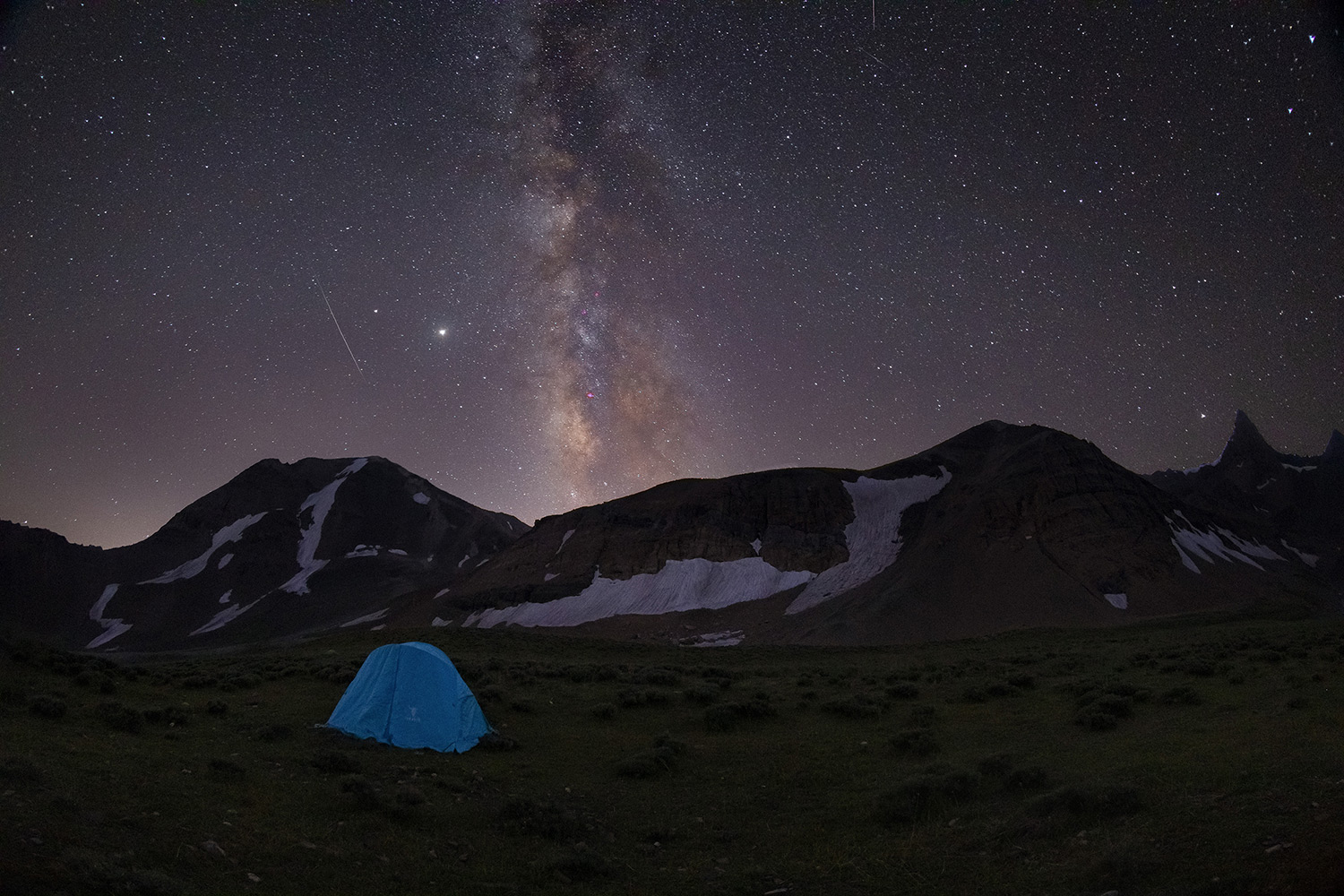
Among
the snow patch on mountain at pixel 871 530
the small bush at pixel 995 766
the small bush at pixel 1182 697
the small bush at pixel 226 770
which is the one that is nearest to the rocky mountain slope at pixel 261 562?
the snow patch on mountain at pixel 871 530

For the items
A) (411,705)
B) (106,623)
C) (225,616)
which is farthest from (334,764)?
(106,623)

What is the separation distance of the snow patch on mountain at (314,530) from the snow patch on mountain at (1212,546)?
13163cm

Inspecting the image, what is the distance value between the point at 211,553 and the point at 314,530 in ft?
63.7

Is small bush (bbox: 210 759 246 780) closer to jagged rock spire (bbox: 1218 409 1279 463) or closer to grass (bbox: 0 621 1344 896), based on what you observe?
grass (bbox: 0 621 1344 896)

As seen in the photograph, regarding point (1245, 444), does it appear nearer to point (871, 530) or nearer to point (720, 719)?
point (871, 530)

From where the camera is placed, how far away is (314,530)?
152m

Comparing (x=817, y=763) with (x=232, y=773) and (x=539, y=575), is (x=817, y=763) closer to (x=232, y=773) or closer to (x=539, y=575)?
(x=232, y=773)

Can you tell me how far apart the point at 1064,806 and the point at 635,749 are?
8826mm

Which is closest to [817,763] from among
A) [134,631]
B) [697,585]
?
[697,585]

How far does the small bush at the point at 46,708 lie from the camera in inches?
532

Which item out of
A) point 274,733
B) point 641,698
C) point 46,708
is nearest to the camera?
point 46,708

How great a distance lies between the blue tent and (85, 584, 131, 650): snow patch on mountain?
137 meters

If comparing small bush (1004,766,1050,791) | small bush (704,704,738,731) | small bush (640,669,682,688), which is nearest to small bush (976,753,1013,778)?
small bush (1004,766,1050,791)

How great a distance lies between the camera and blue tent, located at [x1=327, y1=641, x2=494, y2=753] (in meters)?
15.5
